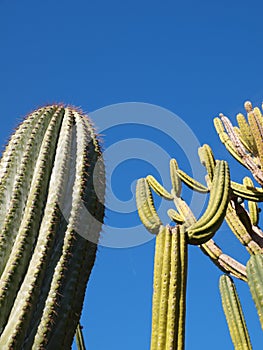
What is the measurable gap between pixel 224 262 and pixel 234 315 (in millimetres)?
1007

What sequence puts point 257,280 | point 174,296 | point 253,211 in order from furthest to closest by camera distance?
1. point 253,211
2. point 257,280
3. point 174,296

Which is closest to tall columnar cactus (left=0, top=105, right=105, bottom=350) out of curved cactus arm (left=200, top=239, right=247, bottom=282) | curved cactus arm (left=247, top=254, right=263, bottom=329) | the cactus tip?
curved cactus arm (left=247, top=254, right=263, bottom=329)

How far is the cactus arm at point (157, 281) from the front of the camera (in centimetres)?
314

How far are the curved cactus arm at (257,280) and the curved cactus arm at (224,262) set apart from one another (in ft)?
4.00

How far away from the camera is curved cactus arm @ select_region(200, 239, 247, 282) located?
17.5 ft

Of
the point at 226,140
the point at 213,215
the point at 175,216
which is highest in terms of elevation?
the point at 226,140

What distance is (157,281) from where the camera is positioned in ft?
10.9

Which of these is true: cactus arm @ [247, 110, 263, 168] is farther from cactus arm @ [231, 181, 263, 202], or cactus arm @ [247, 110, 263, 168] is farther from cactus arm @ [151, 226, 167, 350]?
cactus arm @ [151, 226, 167, 350]

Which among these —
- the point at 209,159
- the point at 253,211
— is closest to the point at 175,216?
the point at 209,159

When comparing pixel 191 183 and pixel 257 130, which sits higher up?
pixel 257 130

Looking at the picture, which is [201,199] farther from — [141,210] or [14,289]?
[14,289]

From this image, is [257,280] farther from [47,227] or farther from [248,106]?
[248,106]

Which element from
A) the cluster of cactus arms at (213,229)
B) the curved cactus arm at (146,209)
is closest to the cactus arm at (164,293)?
the cluster of cactus arms at (213,229)

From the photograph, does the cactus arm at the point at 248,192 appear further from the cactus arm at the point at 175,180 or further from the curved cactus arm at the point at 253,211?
the cactus arm at the point at 175,180
